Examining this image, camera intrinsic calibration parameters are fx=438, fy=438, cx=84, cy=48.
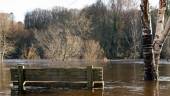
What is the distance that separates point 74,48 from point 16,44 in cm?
3060

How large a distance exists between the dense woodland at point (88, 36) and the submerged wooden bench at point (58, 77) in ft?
167

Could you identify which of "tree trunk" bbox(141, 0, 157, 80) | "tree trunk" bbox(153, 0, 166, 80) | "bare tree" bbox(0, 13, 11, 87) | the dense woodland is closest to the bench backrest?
"tree trunk" bbox(141, 0, 157, 80)

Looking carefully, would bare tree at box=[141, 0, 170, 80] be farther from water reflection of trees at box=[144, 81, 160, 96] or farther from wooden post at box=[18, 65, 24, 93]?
wooden post at box=[18, 65, 24, 93]

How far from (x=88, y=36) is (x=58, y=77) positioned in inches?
2679

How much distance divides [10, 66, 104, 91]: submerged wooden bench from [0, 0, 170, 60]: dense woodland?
50.9m

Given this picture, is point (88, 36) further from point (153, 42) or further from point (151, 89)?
point (151, 89)

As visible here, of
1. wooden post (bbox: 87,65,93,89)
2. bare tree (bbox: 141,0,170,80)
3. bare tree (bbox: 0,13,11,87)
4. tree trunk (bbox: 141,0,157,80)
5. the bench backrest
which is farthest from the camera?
bare tree (bbox: 0,13,11,87)

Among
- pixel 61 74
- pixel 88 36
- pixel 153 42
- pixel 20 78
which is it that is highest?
pixel 88 36

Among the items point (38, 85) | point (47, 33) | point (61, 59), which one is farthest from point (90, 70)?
point (47, 33)

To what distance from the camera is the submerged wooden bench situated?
788 inches

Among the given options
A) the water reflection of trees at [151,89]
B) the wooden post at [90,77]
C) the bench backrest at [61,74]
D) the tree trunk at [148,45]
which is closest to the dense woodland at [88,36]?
the tree trunk at [148,45]

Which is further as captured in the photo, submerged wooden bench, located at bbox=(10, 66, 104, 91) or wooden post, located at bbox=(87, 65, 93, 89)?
submerged wooden bench, located at bbox=(10, 66, 104, 91)

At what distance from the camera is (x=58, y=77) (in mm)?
20141

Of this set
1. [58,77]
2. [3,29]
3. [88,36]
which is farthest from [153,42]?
[3,29]
